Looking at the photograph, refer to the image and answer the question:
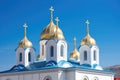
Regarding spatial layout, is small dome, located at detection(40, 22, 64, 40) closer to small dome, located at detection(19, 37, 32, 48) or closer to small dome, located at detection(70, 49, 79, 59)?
small dome, located at detection(19, 37, 32, 48)

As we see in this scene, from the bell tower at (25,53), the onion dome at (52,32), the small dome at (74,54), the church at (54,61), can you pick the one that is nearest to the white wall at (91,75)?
the church at (54,61)

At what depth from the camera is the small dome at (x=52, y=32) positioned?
5054 cm

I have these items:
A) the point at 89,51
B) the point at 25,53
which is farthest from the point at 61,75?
the point at 25,53

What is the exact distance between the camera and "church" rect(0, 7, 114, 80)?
48.5m

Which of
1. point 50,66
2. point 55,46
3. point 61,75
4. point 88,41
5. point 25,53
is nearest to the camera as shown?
point 61,75

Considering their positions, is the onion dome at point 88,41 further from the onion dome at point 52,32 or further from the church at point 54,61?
the onion dome at point 52,32

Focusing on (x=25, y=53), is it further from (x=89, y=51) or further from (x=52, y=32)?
(x=89, y=51)

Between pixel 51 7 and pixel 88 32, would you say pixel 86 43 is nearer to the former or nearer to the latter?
pixel 88 32

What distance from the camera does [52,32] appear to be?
171 ft

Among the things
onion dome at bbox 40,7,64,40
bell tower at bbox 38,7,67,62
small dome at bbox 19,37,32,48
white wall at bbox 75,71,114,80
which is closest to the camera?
white wall at bbox 75,71,114,80

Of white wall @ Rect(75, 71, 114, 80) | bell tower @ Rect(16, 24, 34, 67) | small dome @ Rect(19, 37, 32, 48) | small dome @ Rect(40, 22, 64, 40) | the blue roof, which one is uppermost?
small dome @ Rect(40, 22, 64, 40)

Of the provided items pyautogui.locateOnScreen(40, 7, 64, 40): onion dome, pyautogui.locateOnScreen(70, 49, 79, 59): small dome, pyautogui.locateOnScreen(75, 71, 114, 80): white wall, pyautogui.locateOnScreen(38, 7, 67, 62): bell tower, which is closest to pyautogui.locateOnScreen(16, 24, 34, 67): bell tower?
pyautogui.locateOnScreen(40, 7, 64, 40): onion dome

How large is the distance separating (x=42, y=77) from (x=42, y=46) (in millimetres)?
5470

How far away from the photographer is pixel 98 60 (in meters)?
52.0
